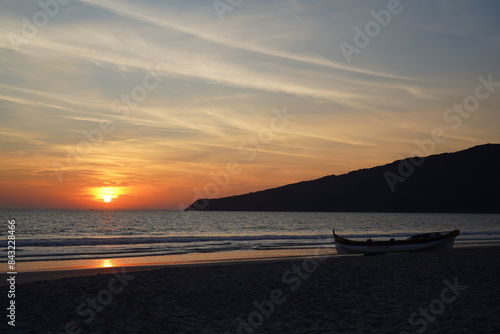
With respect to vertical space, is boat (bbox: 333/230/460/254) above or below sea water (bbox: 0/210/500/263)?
below

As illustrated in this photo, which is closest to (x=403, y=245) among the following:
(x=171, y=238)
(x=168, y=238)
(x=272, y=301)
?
(x=272, y=301)

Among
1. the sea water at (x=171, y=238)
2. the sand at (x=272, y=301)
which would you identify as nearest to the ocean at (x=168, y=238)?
the sea water at (x=171, y=238)

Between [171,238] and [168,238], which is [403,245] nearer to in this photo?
[168,238]

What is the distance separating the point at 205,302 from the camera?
47.6ft

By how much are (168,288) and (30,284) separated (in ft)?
18.5

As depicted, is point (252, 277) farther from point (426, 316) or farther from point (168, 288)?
point (426, 316)

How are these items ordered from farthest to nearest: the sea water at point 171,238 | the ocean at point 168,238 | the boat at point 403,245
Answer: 1. the sea water at point 171,238
2. the ocean at point 168,238
3. the boat at point 403,245

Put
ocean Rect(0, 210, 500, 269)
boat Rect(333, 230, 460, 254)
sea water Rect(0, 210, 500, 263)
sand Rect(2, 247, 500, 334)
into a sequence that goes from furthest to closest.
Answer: sea water Rect(0, 210, 500, 263) → ocean Rect(0, 210, 500, 269) → boat Rect(333, 230, 460, 254) → sand Rect(2, 247, 500, 334)

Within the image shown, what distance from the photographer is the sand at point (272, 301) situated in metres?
11.3

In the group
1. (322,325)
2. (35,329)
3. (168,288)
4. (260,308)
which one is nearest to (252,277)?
(168,288)

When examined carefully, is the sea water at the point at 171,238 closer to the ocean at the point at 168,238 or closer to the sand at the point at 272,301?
the ocean at the point at 168,238

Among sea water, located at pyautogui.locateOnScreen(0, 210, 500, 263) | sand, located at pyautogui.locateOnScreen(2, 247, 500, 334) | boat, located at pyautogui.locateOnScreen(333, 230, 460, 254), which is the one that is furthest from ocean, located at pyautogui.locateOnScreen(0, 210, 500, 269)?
sand, located at pyautogui.locateOnScreen(2, 247, 500, 334)

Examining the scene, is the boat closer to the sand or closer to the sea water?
the sea water

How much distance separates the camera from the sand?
445 inches
